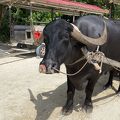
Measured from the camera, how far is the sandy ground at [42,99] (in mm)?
4742

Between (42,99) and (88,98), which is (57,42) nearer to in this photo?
(88,98)

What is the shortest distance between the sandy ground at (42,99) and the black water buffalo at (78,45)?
0.82 ft

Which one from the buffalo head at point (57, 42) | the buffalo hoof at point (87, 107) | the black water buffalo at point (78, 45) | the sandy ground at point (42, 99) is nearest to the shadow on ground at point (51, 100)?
the sandy ground at point (42, 99)

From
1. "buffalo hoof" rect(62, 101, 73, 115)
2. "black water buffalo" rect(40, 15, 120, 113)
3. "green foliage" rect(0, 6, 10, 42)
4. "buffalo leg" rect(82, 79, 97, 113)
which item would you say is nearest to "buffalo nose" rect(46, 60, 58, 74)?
"black water buffalo" rect(40, 15, 120, 113)

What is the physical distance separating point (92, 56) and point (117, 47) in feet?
3.55

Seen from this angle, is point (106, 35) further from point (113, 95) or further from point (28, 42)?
point (28, 42)

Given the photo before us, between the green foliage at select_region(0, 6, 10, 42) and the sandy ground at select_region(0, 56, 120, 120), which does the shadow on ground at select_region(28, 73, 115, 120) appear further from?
the green foliage at select_region(0, 6, 10, 42)

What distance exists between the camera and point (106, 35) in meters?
4.54

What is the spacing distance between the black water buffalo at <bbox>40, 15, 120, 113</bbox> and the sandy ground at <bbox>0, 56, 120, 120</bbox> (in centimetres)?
25

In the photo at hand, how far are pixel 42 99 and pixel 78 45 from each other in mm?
1750

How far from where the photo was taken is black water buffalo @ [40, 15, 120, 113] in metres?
3.70

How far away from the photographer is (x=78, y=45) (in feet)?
13.7

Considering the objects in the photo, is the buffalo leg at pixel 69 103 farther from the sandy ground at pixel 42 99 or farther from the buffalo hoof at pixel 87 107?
the buffalo hoof at pixel 87 107

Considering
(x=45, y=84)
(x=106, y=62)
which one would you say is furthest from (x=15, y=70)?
(x=106, y=62)
